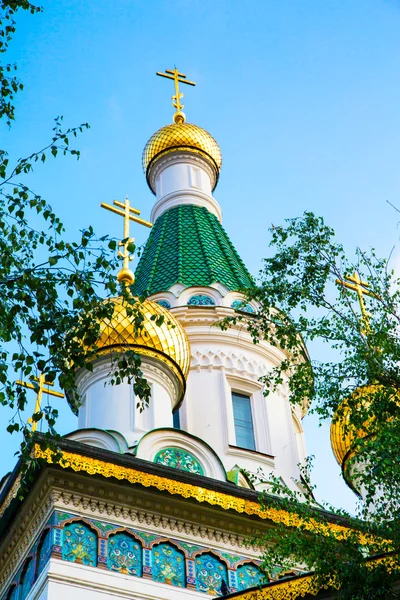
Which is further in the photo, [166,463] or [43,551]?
[166,463]

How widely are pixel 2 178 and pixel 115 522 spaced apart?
4044mm

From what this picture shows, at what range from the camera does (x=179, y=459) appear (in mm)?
10859

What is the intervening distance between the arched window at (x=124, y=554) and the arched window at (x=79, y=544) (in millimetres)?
167

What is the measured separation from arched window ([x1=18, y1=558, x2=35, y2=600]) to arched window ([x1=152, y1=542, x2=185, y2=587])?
1125mm

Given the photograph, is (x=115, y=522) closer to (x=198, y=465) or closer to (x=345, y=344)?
(x=198, y=465)

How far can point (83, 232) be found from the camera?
6.57 m

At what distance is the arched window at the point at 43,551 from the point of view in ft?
29.1

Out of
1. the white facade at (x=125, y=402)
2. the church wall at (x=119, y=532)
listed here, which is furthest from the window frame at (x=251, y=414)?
the church wall at (x=119, y=532)

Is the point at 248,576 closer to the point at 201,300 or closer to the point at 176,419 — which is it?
the point at 176,419

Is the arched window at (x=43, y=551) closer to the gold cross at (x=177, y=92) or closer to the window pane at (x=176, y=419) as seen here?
the window pane at (x=176, y=419)

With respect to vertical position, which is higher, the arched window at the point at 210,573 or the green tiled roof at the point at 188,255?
the green tiled roof at the point at 188,255

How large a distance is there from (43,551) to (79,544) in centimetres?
35

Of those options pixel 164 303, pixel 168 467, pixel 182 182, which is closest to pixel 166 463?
pixel 168 467

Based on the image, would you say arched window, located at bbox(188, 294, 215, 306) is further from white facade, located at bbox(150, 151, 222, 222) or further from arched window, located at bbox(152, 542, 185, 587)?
arched window, located at bbox(152, 542, 185, 587)
